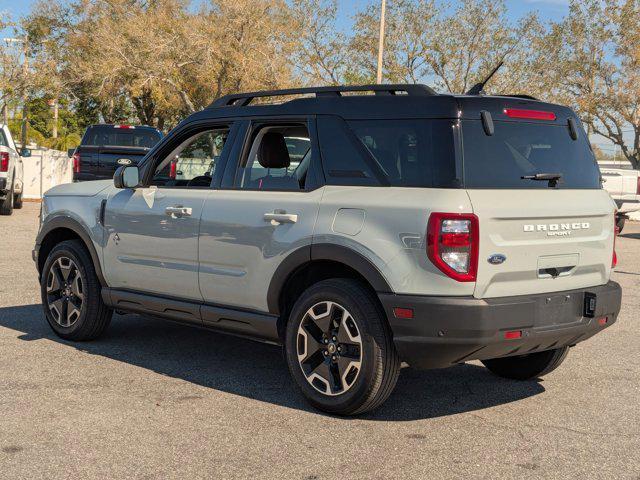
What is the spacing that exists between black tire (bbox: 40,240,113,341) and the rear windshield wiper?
11.3 feet

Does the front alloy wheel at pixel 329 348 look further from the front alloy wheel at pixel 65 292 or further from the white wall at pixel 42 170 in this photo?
the white wall at pixel 42 170

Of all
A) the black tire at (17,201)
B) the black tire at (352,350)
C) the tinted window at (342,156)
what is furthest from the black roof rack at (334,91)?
the black tire at (17,201)

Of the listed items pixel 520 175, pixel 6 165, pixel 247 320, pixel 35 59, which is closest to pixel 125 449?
pixel 247 320

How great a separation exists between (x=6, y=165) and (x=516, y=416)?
49.5 feet

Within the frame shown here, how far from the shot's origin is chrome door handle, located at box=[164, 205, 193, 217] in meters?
6.09

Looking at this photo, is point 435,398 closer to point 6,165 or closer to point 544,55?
point 6,165

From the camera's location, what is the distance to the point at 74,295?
7051mm

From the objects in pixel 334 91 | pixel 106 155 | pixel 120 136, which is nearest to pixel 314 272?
pixel 334 91

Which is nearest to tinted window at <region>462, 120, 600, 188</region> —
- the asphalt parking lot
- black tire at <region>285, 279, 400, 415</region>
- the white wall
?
black tire at <region>285, 279, 400, 415</region>

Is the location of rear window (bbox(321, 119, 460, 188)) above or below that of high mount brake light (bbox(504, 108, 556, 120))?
below

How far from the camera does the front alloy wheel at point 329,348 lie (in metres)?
5.14

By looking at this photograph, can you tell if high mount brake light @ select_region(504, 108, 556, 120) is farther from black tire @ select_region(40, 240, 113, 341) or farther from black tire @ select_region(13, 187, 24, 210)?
black tire @ select_region(13, 187, 24, 210)

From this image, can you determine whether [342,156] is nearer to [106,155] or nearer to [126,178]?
[126,178]

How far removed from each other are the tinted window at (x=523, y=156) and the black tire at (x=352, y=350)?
903 millimetres
